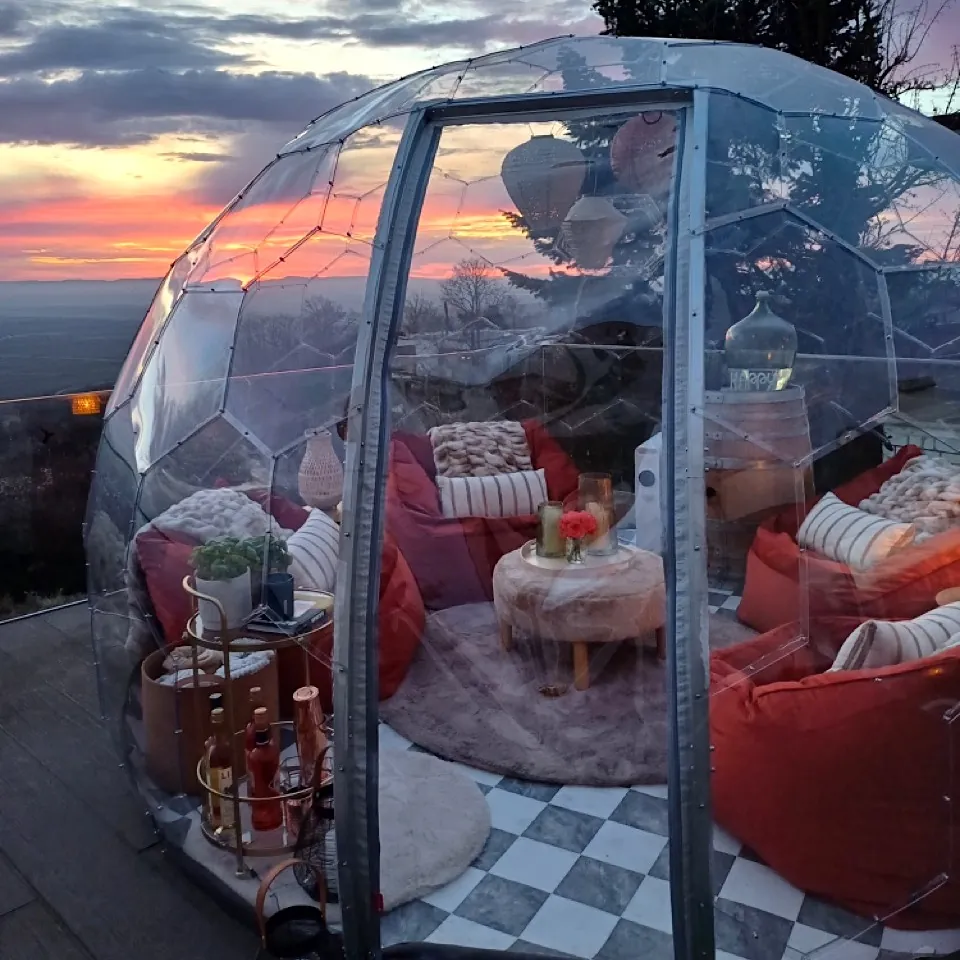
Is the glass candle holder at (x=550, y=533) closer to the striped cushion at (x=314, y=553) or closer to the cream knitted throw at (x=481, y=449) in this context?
the cream knitted throw at (x=481, y=449)

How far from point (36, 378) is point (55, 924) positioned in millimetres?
2866

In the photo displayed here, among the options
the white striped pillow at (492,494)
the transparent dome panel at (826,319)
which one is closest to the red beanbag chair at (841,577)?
the transparent dome panel at (826,319)

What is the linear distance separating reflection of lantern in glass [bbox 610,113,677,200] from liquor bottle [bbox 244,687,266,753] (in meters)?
1.77

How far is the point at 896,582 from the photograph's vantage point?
94.5 inches

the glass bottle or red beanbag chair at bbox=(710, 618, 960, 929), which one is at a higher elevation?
the glass bottle

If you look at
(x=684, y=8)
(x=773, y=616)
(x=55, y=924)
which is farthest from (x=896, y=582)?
(x=684, y=8)

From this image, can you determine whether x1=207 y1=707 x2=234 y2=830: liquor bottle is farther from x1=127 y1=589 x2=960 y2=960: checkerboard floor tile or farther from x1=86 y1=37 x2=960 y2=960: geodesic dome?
x1=127 y1=589 x2=960 y2=960: checkerboard floor tile

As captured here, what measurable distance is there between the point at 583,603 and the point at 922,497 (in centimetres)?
108

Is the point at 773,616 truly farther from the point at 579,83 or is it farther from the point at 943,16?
the point at 943,16

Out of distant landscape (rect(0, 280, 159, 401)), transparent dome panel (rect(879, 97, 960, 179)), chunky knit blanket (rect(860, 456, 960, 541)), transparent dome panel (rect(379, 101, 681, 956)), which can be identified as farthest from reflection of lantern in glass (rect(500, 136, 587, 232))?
distant landscape (rect(0, 280, 159, 401))

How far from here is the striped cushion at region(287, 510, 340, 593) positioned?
2115 millimetres

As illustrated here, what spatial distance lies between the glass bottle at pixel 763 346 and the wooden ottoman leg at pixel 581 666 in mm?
1183

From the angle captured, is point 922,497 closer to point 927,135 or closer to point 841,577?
point 841,577

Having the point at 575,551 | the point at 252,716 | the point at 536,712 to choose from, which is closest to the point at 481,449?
the point at 575,551
